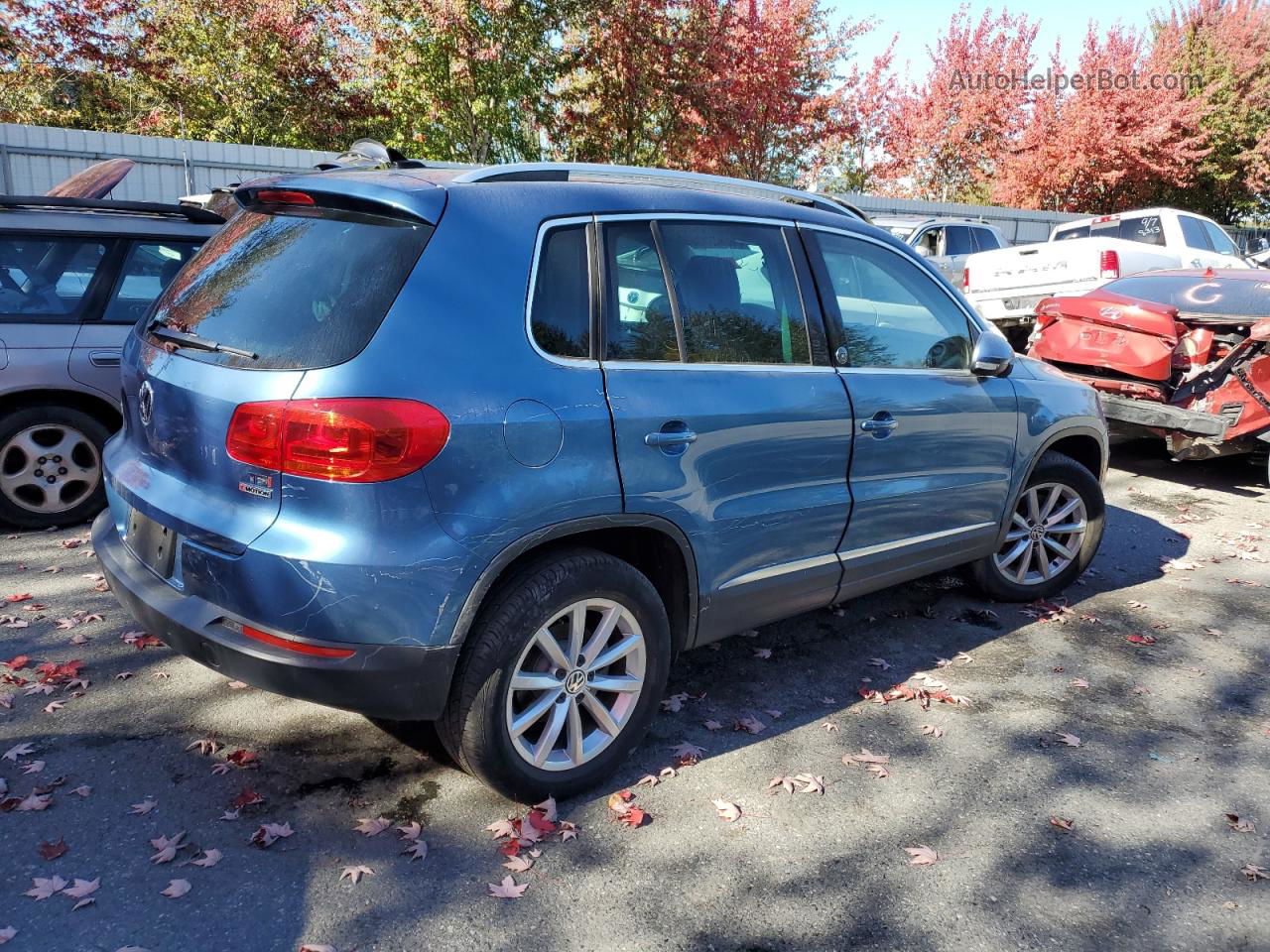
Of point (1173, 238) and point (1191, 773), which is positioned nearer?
point (1191, 773)

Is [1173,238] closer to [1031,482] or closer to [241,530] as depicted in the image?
[1031,482]

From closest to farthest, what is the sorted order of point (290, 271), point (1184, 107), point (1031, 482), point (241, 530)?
1. point (241, 530)
2. point (290, 271)
3. point (1031, 482)
4. point (1184, 107)

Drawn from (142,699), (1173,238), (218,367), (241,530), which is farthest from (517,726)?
(1173,238)

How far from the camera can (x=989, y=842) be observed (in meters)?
3.06

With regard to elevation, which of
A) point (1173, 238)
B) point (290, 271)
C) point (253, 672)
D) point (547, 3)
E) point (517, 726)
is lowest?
point (517, 726)

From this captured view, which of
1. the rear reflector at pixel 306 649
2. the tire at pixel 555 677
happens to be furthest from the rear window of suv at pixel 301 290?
the tire at pixel 555 677

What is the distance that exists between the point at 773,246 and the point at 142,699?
9.40ft

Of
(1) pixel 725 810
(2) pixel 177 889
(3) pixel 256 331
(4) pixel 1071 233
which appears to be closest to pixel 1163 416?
(1) pixel 725 810

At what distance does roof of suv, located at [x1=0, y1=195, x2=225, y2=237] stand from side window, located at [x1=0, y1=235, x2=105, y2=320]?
8 cm

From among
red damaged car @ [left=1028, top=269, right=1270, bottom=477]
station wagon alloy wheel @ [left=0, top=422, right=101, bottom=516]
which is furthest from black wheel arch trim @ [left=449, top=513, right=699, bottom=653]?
red damaged car @ [left=1028, top=269, right=1270, bottom=477]

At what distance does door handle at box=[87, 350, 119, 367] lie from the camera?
213 inches

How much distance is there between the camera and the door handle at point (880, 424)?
148 inches

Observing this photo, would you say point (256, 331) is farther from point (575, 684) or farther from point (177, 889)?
point (177, 889)

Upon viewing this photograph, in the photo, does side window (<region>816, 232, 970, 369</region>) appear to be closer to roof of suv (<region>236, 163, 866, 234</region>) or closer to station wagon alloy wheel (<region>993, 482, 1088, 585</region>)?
roof of suv (<region>236, 163, 866, 234</region>)
